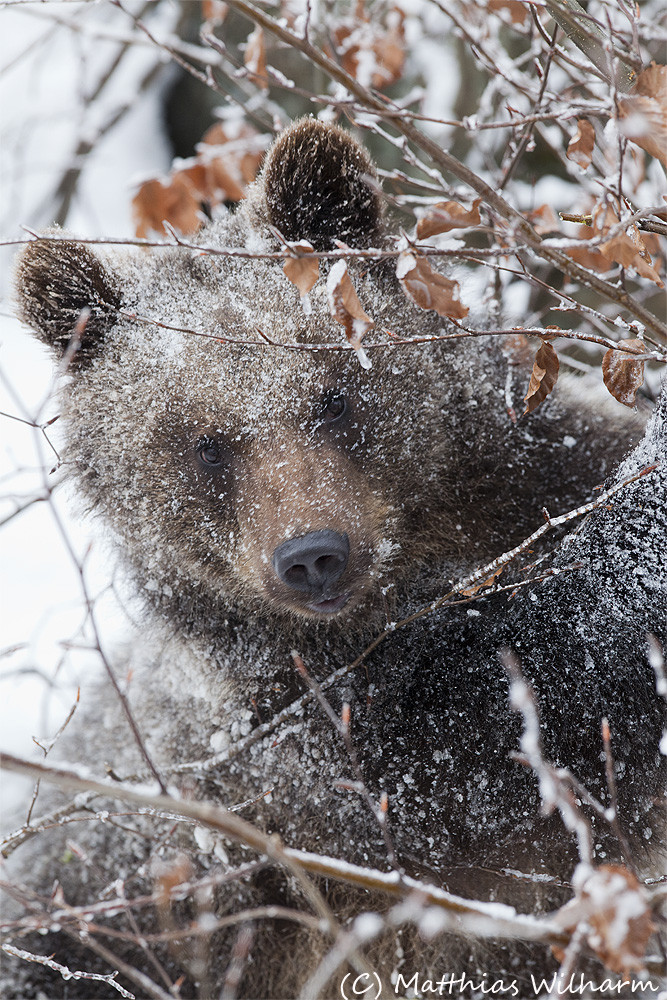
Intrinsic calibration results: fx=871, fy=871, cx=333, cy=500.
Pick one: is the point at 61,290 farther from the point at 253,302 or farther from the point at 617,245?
the point at 617,245

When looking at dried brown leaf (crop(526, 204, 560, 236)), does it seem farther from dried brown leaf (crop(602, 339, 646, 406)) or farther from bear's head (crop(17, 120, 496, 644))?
dried brown leaf (crop(602, 339, 646, 406))

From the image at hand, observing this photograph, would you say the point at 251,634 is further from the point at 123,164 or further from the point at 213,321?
the point at 123,164

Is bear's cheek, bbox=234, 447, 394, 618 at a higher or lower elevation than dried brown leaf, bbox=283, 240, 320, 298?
lower

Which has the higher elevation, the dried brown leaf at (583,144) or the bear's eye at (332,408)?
the dried brown leaf at (583,144)

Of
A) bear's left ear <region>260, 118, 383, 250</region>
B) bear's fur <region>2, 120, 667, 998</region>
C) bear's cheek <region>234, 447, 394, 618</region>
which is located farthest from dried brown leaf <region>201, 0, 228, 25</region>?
bear's cheek <region>234, 447, 394, 618</region>

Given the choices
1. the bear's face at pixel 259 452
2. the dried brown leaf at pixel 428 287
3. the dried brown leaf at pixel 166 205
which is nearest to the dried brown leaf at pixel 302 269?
the dried brown leaf at pixel 428 287

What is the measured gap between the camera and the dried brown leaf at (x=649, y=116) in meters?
1.61

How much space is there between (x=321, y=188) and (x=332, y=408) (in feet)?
2.37

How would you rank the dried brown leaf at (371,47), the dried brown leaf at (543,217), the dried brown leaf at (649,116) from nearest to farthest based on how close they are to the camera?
the dried brown leaf at (649,116)
the dried brown leaf at (543,217)
the dried brown leaf at (371,47)

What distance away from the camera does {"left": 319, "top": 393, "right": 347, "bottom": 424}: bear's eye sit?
2613 millimetres

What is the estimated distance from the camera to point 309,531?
2344mm

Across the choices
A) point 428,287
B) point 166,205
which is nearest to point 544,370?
point 428,287

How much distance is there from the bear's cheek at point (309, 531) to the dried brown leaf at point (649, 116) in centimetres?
119

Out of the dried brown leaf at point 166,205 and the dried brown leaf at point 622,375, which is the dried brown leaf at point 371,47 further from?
the dried brown leaf at point 622,375
